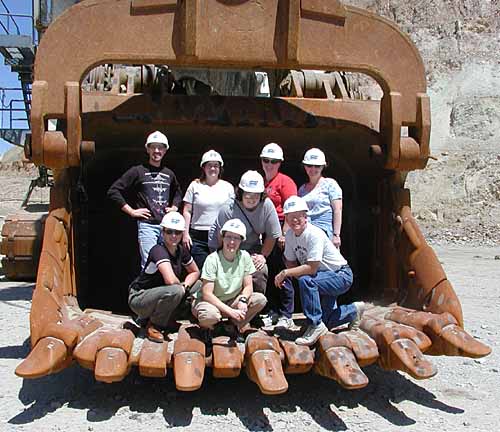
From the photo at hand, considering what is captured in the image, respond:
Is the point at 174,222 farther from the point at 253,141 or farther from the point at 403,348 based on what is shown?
the point at 253,141

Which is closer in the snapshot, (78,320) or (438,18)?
(78,320)

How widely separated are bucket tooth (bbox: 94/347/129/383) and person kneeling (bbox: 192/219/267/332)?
54 centimetres

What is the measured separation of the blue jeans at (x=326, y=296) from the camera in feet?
13.9

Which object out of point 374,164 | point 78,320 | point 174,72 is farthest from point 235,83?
point 78,320

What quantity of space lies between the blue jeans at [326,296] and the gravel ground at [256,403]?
0.44 metres

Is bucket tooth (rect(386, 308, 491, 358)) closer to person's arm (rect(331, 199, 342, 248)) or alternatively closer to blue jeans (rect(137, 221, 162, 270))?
person's arm (rect(331, 199, 342, 248))

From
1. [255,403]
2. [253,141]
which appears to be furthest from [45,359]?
[253,141]

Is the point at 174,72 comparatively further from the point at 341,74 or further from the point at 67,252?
the point at 67,252

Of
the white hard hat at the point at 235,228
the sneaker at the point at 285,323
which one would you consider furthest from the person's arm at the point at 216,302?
the sneaker at the point at 285,323

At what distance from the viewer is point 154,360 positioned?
3.72 meters

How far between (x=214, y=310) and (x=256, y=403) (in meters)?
0.58

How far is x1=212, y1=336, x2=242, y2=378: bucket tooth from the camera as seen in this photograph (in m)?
3.75

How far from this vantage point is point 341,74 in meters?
7.39

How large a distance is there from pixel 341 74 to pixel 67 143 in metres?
3.60
